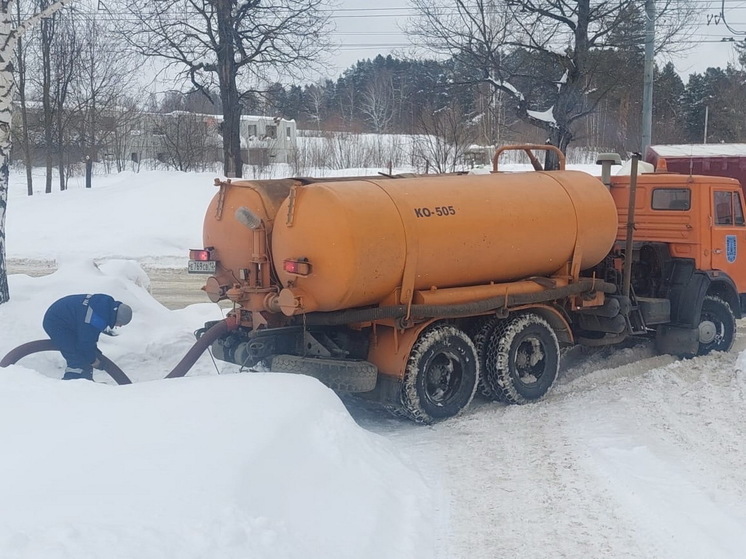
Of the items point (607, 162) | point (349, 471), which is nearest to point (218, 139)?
point (607, 162)

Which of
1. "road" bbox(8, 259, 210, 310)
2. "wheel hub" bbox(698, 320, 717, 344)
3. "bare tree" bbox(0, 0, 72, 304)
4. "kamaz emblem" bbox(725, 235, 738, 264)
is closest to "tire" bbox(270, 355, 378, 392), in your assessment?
"bare tree" bbox(0, 0, 72, 304)

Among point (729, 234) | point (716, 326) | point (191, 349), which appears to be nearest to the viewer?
point (191, 349)

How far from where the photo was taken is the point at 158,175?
29.4 m

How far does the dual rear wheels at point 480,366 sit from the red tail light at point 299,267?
1.30m

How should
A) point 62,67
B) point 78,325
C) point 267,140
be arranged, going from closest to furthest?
point 78,325 < point 62,67 < point 267,140

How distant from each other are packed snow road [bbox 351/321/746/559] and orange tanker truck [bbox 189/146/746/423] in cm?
55

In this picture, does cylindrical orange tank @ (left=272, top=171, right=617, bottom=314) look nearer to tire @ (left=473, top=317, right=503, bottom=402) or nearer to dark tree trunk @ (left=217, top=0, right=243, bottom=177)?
tire @ (left=473, top=317, right=503, bottom=402)

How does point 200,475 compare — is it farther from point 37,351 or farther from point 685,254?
point 685,254

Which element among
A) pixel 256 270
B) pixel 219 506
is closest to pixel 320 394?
pixel 256 270

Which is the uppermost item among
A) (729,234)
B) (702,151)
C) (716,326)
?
(702,151)

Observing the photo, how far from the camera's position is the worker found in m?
7.77

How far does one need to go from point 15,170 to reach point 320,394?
54.8 metres

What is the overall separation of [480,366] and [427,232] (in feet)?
5.69

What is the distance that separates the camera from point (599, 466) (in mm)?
6324
